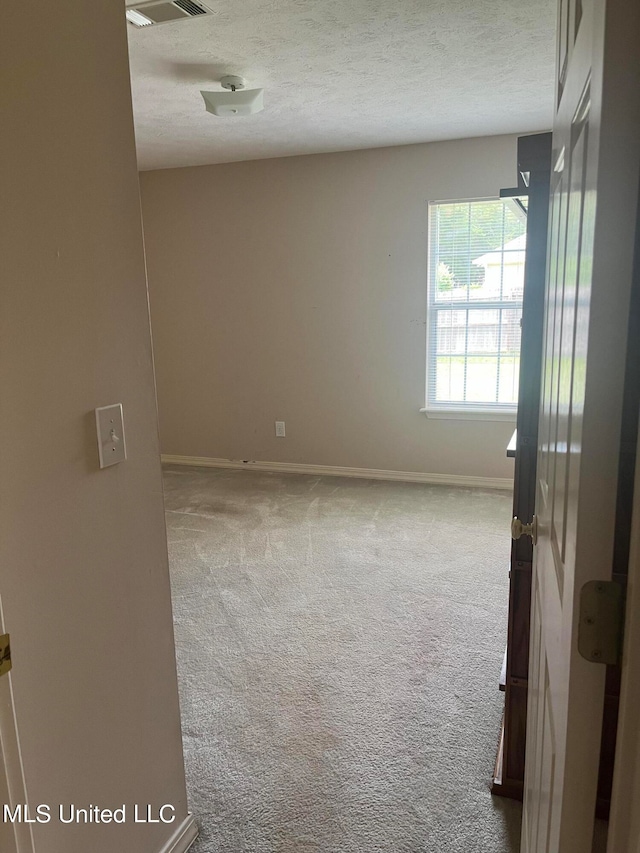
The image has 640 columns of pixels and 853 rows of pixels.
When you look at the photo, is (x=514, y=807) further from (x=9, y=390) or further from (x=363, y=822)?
(x=9, y=390)

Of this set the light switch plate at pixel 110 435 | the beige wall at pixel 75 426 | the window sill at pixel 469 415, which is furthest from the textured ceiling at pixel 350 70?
the window sill at pixel 469 415

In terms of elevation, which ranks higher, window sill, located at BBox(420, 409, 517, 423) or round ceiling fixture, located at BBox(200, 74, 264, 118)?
round ceiling fixture, located at BBox(200, 74, 264, 118)

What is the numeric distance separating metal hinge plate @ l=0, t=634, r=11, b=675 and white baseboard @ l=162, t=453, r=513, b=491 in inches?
153

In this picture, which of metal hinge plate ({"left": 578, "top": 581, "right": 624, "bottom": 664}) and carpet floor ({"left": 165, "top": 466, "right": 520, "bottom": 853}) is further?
carpet floor ({"left": 165, "top": 466, "right": 520, "bottom": 853})

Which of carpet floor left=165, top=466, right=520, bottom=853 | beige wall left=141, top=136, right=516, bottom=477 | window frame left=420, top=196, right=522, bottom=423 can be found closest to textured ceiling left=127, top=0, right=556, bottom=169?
beige wall left=141, top=136, right=516, bottom=477

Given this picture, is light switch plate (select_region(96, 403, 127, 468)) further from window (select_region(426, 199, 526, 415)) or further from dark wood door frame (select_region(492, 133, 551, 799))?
window (select_region(426, 199, 526, 415))

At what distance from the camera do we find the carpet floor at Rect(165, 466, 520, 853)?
1.57 metres

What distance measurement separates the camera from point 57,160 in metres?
1.01

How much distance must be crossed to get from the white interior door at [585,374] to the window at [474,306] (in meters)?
3.44

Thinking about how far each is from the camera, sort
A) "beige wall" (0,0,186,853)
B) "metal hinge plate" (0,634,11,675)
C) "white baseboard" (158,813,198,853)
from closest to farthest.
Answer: "metal hinge plate" (0,634,11,675), "beige wall" (0,0,186,853), "white baseboard" (158,813,198,853)

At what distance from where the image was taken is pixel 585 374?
21.5 inches

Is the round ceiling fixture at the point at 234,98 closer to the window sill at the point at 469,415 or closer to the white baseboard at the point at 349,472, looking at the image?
the window sill at the point at 469,415

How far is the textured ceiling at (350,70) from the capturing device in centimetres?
227

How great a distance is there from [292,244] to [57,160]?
12.1 ft
